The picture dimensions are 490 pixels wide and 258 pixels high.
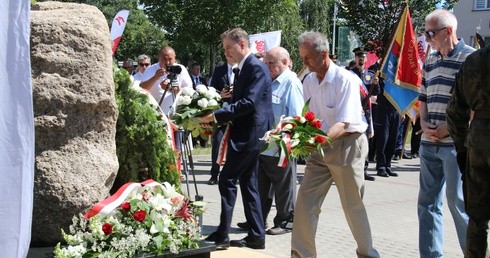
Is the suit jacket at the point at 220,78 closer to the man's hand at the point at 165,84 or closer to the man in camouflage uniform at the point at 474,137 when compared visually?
the man's hand at the point at 165,84

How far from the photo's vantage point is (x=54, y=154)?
4695 mm

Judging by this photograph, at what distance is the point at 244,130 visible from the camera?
6.76 metres

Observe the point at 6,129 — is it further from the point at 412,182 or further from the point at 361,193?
the point at 412,182

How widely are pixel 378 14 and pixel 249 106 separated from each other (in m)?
28.8

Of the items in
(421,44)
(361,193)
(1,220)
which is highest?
(421,44)

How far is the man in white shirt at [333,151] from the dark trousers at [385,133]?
730 cm

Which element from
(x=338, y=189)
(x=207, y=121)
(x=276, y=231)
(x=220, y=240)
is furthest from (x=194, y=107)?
(x=276, y=231)

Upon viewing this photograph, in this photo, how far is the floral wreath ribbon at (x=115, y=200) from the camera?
4.71m

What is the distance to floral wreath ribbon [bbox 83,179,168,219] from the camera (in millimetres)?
4715

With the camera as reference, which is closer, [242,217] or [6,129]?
[6,129]

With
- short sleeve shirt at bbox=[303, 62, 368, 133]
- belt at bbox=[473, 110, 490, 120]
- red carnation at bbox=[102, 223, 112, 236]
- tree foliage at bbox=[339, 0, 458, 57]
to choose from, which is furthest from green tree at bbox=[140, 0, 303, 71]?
red carnation at bbox=[102, 223, 112, 236]

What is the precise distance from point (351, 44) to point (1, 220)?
4217cm

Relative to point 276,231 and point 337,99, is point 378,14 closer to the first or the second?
point 276,231

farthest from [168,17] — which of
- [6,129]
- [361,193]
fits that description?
[6,129]
